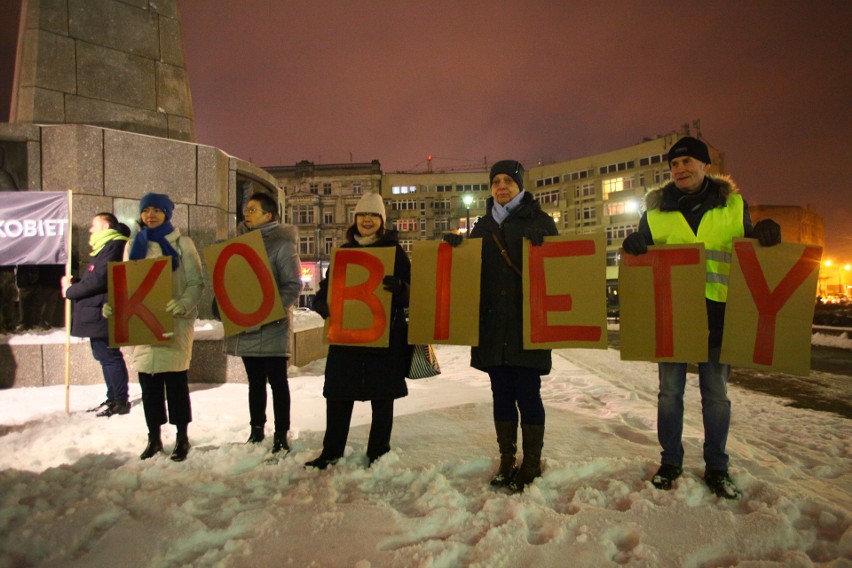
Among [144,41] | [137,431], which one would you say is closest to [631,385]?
[137,431]

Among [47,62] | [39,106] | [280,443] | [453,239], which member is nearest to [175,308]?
[280,443]

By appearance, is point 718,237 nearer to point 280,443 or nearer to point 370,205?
point 370,205

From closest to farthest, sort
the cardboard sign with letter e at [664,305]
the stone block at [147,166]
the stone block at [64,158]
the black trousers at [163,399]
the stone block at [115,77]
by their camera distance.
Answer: the cardboard sign with letter e at [664,305] → the black trousers at [163,399] → the stone block at [64,158] → the stone block at [147,166] → the stone block at [115,77]

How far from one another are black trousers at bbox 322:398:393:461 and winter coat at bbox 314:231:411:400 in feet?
0.27

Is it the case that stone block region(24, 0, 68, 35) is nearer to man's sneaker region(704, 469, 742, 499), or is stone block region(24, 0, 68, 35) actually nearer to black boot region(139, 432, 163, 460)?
black boot region(139, 432, 163, 460)

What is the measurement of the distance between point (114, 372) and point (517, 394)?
3901 mm

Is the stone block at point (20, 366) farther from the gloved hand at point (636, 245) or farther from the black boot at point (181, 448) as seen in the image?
the gloved hand at point (636, 245)

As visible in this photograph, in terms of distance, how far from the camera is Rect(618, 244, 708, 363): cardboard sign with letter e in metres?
2.98

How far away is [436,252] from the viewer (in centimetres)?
340

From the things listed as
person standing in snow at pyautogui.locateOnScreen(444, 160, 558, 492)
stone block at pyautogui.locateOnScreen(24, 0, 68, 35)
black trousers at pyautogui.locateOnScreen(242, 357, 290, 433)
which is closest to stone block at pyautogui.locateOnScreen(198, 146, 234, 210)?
stone block at pyautogui.locateOnScreen(24, 0, 68, 35)

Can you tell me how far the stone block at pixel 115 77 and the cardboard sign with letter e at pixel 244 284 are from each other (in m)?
4.93

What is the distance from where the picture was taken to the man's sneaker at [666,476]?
287cm

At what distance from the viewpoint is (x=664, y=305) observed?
10.1 ft

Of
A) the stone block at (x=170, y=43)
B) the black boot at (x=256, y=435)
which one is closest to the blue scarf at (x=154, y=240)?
the black boot at (x=256, y=435)
